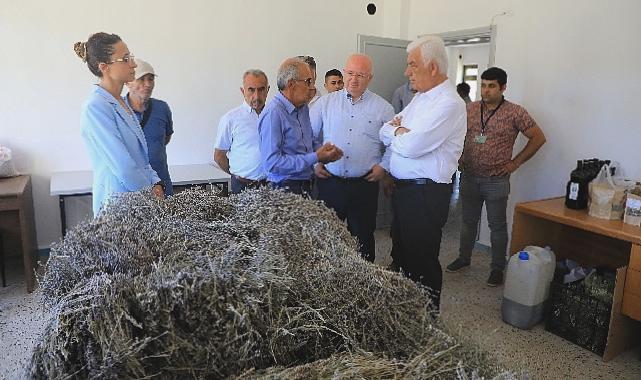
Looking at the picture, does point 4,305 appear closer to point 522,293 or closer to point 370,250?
point 370,250

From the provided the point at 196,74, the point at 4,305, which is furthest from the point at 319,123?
the point at 4,305

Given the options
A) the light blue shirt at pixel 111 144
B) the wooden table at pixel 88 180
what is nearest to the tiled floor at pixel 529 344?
the light blue shirt at pixel 111 144

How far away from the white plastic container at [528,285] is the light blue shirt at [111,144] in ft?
6.91

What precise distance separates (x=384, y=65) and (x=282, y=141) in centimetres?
253

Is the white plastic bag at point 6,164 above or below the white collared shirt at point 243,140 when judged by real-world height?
below

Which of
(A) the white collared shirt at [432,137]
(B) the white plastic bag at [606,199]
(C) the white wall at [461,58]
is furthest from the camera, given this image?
(C) the white wall at [461,58]

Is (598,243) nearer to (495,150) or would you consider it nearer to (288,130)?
(495,150)

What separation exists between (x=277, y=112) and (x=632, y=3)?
A: 2.43 m

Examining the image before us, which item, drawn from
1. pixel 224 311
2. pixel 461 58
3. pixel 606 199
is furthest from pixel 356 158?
pixel 461 58

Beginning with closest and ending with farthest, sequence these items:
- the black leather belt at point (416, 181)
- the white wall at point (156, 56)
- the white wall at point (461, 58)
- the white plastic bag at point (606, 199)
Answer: the black leather belt at point (416, 181) → the white plastic bag at point (606, 199) → the white wall at point (156, 56) → the white wall at point (461, 58)

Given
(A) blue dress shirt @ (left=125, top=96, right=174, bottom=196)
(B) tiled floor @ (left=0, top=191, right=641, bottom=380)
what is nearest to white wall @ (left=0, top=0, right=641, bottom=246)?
(B) tiled floor @ (left=0, top=191, right=641, bottom=380)

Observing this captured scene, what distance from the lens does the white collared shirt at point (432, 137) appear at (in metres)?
2.12

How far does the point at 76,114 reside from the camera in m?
3.74

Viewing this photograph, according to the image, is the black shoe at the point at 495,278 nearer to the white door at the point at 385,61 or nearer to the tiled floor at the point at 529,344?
the tiled floor at the point at 529,344
